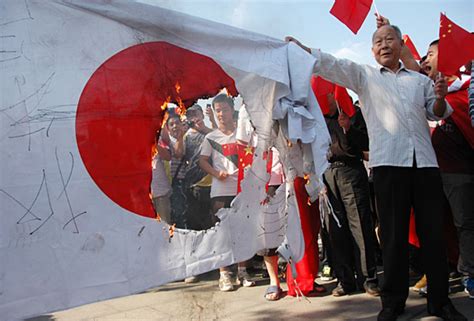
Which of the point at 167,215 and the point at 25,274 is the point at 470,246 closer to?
the point at 167,215

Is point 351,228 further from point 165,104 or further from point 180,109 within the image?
point 165,104

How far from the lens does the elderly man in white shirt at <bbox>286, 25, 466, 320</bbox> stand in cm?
300

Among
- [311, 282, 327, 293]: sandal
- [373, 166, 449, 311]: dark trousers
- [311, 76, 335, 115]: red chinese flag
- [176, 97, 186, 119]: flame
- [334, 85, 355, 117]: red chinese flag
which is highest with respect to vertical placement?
[311, 76, 335, 115]: red chinese flag

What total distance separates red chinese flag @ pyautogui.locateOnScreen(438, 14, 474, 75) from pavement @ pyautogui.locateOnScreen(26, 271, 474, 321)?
1.71 m

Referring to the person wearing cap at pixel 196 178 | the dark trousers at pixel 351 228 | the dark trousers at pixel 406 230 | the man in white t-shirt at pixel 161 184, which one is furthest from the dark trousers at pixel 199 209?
the dark trousers at pixel 351 228

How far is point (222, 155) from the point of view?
2740mm

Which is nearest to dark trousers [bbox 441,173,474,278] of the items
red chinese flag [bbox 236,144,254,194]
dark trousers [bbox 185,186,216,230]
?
red chinese flag [bbox 236,144,254,194]

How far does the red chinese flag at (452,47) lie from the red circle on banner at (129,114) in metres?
1.78

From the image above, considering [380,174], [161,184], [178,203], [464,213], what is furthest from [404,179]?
[161,184]

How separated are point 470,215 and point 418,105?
1.02 metres

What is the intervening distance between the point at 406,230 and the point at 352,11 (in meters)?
1.72

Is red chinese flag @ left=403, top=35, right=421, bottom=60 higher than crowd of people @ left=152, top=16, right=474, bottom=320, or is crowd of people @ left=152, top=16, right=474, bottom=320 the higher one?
red chinese flag @ left=403, top=35, right=421, bottom=60

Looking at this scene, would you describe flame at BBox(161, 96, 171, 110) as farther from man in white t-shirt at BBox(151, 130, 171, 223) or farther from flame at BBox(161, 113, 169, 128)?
man in white t-shirt at BBox(151, 130, 171, 223)

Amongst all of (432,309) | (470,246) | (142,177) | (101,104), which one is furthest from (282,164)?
(470,246)
